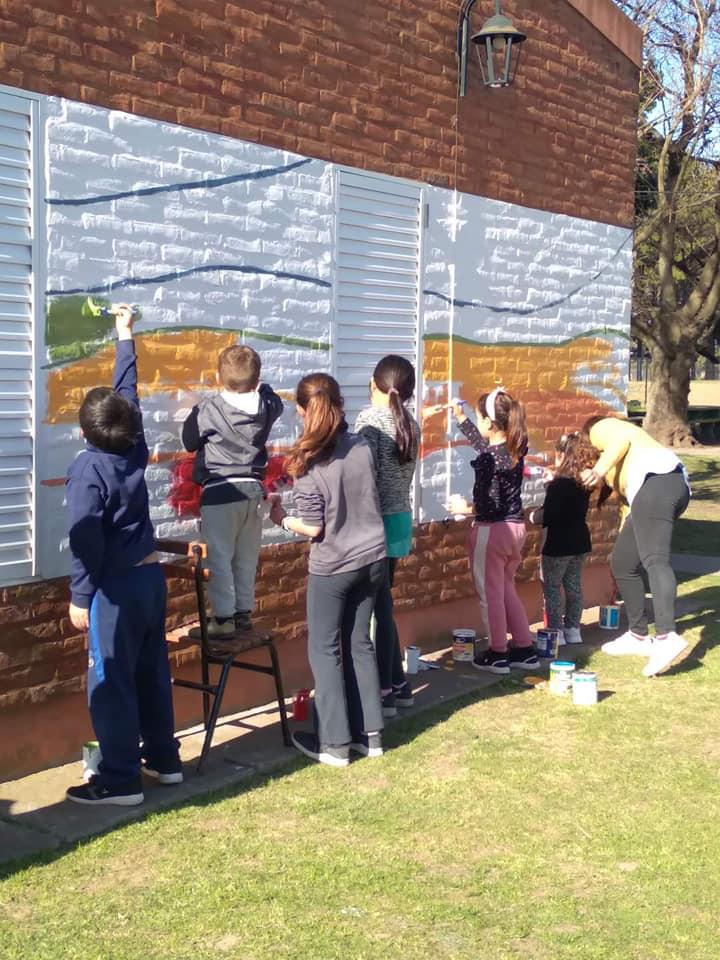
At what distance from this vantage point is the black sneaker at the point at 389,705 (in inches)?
→ 261

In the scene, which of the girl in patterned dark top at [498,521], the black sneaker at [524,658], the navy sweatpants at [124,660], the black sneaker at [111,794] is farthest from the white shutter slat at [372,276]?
→ the black sneaker at [111,794]

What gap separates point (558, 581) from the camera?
852cm

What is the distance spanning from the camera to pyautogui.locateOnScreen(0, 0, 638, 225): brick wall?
5.70m

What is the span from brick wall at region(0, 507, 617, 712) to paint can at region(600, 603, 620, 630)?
2.05ft

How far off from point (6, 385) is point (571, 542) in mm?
4425

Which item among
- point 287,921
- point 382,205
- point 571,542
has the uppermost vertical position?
point 382,205

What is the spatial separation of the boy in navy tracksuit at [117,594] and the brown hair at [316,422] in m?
0.79

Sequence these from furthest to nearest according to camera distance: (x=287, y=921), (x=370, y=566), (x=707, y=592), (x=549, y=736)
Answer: (x=707, y=592), (x=549, y=736), (x=370, y=566), (x=287, y=921)

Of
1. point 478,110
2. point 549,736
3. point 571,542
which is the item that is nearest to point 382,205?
point 478,110

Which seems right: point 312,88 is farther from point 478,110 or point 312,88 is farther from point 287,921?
point 287,921

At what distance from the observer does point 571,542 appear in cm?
839

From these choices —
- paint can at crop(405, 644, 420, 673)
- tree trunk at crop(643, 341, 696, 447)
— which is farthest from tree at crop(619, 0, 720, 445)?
paint can at crop(405, 644, 420, 673)

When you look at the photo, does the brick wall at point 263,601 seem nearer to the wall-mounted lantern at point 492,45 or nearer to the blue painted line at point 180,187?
the blue painted line at point 180,187

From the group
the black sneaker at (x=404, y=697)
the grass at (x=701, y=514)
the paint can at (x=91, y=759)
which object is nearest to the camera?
the paint can at (x=91, y=759)
